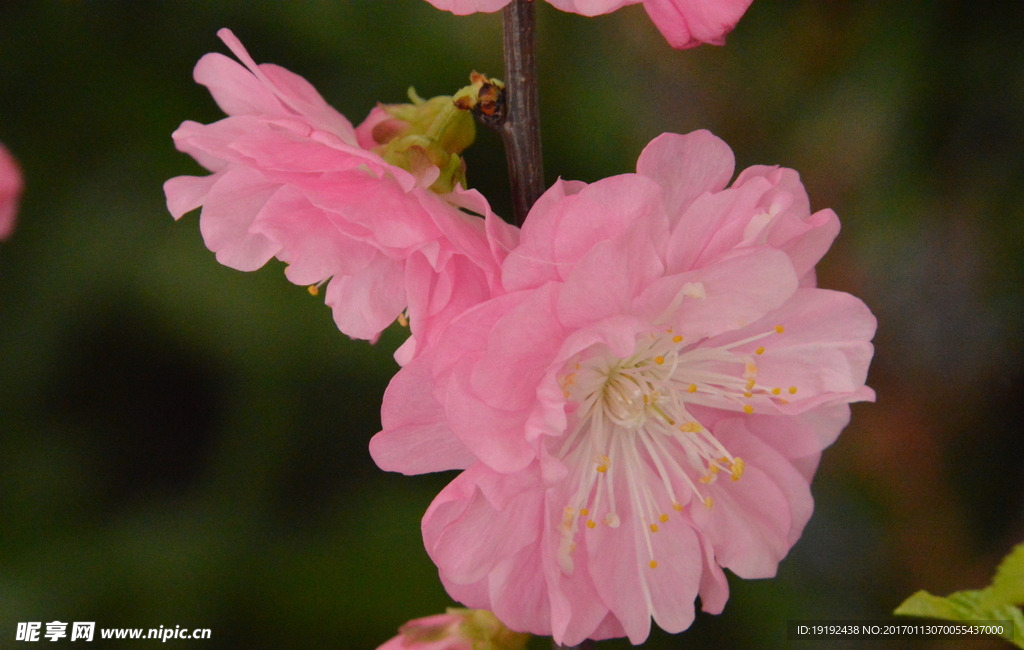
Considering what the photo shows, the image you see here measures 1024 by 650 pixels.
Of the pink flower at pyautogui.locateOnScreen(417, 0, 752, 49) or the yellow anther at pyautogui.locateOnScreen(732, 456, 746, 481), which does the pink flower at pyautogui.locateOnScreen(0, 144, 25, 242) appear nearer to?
the pink flower at pyautogui.locateOnScreen(417, 0, 752, 49)

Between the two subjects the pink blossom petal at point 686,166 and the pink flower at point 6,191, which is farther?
the pink flower at point 6,191

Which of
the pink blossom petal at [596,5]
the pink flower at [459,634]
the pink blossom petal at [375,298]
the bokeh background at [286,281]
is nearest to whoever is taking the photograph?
the pink blossom petal at [596,5]

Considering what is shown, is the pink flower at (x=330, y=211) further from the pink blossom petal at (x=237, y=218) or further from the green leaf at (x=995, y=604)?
the green leaf at (x=995, y=604)

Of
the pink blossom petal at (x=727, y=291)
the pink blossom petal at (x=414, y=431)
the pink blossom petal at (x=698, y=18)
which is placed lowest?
the pink blossom petal at (x=414, y=431)

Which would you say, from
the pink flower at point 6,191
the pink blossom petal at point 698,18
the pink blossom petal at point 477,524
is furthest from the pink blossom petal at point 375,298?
the pink flower at point 6,191

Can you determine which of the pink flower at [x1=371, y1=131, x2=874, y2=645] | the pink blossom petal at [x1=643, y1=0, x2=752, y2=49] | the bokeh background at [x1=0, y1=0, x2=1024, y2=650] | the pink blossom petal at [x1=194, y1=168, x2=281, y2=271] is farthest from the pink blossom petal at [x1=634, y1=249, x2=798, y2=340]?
the bokeh background at [x1=0, y1=0, x2=1024, y2=650]

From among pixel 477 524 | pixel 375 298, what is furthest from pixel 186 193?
pixel 477 524
